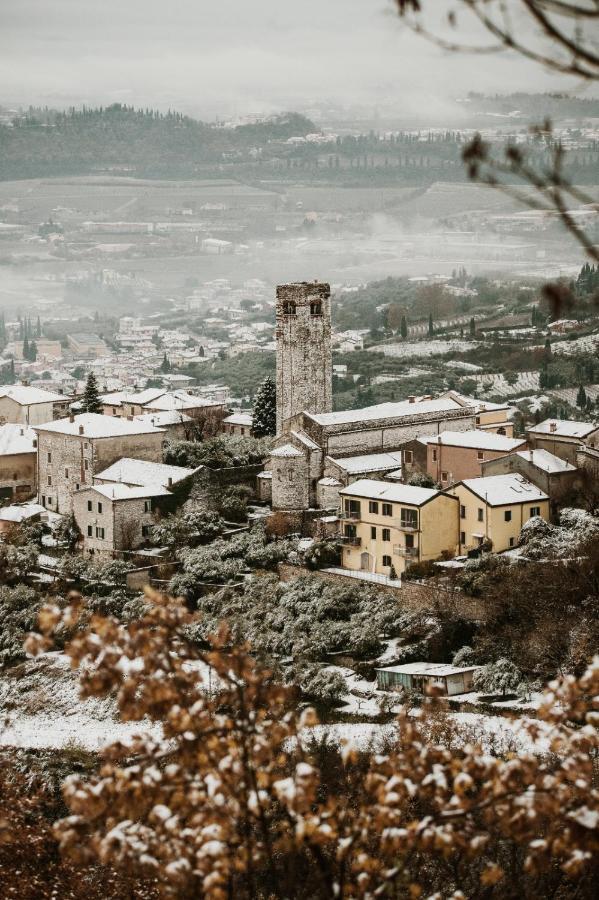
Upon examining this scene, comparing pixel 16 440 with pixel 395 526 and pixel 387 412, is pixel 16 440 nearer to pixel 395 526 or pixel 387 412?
pixel 387 412

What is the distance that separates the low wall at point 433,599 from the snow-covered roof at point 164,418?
11.2m

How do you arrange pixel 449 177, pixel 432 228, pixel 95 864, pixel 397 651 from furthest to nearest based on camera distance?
pixel 449 177
pixel 432 228
pixel 397 651
pixel 95 864

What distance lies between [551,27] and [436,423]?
29609 millimetres

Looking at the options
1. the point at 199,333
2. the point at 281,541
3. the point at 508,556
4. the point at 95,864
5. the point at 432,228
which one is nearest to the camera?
the point at 95,864

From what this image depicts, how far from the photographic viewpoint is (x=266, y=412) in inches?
1571

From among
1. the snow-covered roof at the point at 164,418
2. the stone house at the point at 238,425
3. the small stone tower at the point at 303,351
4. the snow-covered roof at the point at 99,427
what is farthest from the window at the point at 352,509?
the stone house at the point at 238,425

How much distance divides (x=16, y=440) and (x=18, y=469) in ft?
2.88

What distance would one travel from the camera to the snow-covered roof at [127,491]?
31497 millimetres

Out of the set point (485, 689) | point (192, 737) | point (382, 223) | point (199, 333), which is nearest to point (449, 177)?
point (382, 223)

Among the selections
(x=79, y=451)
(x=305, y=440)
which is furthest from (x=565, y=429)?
(x=79, y=451)

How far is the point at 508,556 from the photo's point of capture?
91.7ft

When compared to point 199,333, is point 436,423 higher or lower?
higher

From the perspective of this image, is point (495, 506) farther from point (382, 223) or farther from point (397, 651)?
point (382, 223)

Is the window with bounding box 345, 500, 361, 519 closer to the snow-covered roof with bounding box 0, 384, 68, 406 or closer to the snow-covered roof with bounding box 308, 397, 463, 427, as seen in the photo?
the snow-covered roof with bounding box 308, 397, 463, 427
